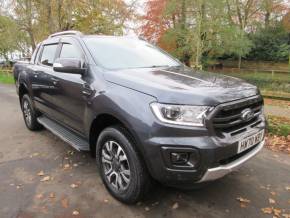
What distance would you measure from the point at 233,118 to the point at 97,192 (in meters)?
1.77

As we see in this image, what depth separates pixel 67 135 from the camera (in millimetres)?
4016

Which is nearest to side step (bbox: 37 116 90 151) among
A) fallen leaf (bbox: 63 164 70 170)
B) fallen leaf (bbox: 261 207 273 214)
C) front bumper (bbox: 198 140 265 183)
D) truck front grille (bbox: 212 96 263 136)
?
fallen leaf (bbox: 63 164 70 170)

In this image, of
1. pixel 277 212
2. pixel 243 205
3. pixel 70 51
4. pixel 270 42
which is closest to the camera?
pixel 277 212

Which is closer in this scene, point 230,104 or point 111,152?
point 230,104

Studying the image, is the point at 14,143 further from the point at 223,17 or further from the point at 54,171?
the point at 223,17

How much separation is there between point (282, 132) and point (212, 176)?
323cm

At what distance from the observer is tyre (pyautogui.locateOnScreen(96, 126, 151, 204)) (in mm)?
2742

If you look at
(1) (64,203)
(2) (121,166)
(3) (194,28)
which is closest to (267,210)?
(2) (121,166)

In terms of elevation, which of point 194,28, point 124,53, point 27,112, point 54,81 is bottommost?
point 27,112

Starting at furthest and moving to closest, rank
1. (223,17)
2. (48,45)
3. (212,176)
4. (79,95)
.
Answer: (223,17) → (48,45) → (79,95) → (212,176)

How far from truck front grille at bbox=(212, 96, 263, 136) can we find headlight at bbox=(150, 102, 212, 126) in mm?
122

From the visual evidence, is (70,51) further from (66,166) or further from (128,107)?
(128,107)

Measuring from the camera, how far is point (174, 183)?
2.60 meters

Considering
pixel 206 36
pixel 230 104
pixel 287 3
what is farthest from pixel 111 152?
pixel 287 3
